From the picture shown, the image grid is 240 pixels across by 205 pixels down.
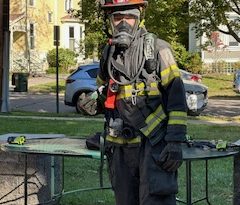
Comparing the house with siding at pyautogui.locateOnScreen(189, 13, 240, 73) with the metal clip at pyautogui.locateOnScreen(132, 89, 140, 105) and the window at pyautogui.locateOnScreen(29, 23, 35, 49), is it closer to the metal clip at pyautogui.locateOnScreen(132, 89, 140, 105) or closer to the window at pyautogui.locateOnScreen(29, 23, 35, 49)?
the window at pyautogui.locateOnScreen(29, 23, 35, 49)

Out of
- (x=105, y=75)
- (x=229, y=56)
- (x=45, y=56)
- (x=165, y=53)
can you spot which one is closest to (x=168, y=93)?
(x=165, y=53)

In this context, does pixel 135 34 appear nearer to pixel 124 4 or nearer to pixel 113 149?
pixel 124 4

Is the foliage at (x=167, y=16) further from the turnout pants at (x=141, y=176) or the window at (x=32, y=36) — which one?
the window at (x=32, y=36)

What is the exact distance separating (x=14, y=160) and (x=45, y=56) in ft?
131

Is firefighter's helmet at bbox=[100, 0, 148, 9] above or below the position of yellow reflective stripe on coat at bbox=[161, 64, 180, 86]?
above

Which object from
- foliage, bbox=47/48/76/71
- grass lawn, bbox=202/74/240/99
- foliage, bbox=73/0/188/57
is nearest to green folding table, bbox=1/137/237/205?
foliage, bbox=73/0/188/57

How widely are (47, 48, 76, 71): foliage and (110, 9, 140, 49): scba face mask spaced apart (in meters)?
39.7

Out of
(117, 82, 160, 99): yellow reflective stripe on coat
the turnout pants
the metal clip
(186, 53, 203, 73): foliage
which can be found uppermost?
(186, 53, 203, 73): foliage

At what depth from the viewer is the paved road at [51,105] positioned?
19.5 metres

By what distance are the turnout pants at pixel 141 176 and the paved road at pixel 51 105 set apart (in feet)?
47.5

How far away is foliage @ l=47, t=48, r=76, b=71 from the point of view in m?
43.6

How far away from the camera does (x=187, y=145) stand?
16.1 ft

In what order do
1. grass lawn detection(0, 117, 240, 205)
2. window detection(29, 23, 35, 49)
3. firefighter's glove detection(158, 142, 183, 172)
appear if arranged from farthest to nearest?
window detection(29, 23, 35, 49)
grass lawn detection(0, 117, 240, 205)
firefighter's glove detection(158, 142, 183, 172)

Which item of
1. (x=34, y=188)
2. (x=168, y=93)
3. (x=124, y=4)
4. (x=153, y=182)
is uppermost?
(x=124, y=4)
